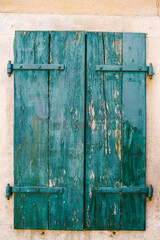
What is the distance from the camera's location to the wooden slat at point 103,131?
1.97 meters

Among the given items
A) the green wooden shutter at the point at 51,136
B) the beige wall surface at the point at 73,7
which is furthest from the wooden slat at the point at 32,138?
the beige wall surface at the point at 73,7

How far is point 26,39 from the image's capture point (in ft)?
6.56

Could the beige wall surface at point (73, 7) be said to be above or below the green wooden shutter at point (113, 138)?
above

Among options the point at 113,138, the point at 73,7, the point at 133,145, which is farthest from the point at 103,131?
the point at 73,7

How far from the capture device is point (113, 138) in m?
1.98

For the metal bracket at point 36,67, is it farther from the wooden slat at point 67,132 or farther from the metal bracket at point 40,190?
the metal bracket at point 40,190

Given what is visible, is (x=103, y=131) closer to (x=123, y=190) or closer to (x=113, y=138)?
(x=113, y=138)

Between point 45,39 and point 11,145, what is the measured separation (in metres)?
0.92

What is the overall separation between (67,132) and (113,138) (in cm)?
38

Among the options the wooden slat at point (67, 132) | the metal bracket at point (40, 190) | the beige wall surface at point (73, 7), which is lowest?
the metal bracket at point (40, 190)

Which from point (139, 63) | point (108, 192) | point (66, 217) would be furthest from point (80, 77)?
point (66, 217)

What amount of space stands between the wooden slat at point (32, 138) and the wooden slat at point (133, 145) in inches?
25.1

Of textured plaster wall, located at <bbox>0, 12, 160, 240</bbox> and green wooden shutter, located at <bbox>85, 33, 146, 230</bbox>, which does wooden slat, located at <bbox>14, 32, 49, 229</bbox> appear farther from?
green wooden shutter, located at <bbox>85, 33, 146, 230</bbox>

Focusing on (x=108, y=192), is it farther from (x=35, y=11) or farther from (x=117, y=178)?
(x=35, y=11)
